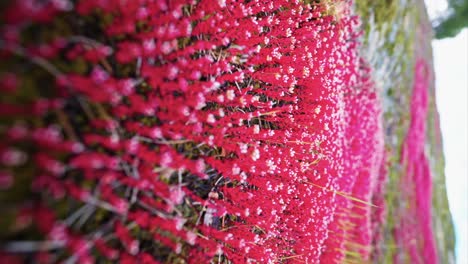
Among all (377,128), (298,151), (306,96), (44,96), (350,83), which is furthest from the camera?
(377,128)

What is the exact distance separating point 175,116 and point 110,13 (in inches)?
17.7

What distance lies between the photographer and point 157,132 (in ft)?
4.21

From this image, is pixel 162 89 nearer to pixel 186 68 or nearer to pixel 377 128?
pixel 186 68

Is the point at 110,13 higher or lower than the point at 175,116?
higher

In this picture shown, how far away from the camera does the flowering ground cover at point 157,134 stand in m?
0.94

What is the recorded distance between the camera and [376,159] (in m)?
4.57

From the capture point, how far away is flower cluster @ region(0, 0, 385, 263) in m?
0.94

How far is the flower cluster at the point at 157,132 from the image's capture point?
94 centimetres

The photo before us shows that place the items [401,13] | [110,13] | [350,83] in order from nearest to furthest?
[110,13], [350,83], [401,13]

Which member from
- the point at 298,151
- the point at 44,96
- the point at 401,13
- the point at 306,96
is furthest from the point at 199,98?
the point at 401,13

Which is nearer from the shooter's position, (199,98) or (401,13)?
(199,98)

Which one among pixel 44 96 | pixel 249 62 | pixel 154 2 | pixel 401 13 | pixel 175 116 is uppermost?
pixel 401 13

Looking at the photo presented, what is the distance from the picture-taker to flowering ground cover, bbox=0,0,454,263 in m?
0.94

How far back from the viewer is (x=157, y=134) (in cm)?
129
